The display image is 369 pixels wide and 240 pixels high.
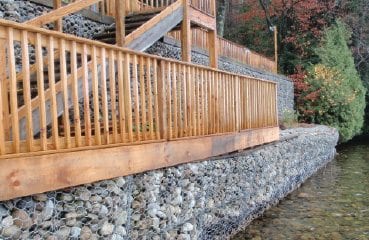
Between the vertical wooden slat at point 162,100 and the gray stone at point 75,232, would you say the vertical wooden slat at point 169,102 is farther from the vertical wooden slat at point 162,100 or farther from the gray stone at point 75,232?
the gray stone at point 75,232

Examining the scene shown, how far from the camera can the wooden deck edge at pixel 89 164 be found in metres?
3.48

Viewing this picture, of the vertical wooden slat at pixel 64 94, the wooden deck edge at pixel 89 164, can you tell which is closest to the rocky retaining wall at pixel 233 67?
the wooden deck edge at pixel 89 164

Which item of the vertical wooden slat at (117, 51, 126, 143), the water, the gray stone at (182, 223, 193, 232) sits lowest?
the water

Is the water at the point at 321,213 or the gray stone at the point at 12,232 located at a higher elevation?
the gray stone at the point at 12,232

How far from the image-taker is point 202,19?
32.3ft

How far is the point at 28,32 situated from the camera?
378cm

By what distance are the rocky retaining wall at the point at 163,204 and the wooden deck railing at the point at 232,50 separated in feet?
17.2

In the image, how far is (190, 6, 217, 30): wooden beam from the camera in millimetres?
9461

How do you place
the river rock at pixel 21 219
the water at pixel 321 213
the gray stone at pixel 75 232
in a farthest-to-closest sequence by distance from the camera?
the water at pixel 321 213, the gray stone at pixel 75 232, the river rock at pixel 21 219

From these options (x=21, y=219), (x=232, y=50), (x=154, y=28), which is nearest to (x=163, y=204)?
(x=21, y=219)

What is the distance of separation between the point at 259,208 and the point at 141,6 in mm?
5803

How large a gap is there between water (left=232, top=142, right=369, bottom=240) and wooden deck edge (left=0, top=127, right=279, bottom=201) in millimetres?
2314

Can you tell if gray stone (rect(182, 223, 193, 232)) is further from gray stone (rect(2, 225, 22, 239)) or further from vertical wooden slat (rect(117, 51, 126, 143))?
gray stone (rect(2, 225, 22, 239))

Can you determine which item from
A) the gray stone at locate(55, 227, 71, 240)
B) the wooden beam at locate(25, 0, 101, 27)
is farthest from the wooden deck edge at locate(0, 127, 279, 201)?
the wooden beam at locate(25, 0, 101, 27)
